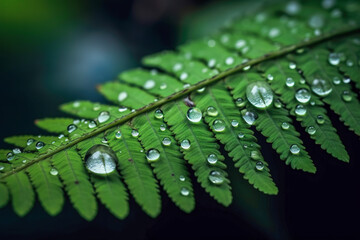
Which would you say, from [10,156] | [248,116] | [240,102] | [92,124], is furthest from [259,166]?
[10,156]

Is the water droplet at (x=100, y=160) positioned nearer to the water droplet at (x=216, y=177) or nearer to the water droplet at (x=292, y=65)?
the water droplet at (x=216, y=177)

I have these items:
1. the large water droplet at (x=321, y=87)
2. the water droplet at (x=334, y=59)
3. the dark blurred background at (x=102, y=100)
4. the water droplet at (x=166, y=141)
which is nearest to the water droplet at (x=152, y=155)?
the water droplet at (x=166, y=141)

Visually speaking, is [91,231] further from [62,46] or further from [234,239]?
[62,46]

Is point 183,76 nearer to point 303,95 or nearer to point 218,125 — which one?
point 218,125

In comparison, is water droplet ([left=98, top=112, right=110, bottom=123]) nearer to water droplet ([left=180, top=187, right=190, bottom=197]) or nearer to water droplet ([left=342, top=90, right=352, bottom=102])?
water droplet ([left=180, top=187, right=190, bottom=197])

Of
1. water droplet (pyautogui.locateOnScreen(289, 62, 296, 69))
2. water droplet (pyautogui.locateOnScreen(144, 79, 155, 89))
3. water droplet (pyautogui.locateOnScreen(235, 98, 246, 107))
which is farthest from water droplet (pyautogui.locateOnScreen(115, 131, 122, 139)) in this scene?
water droplet (pyautogui.locateOnScreen(289, 62, 296, 69))
